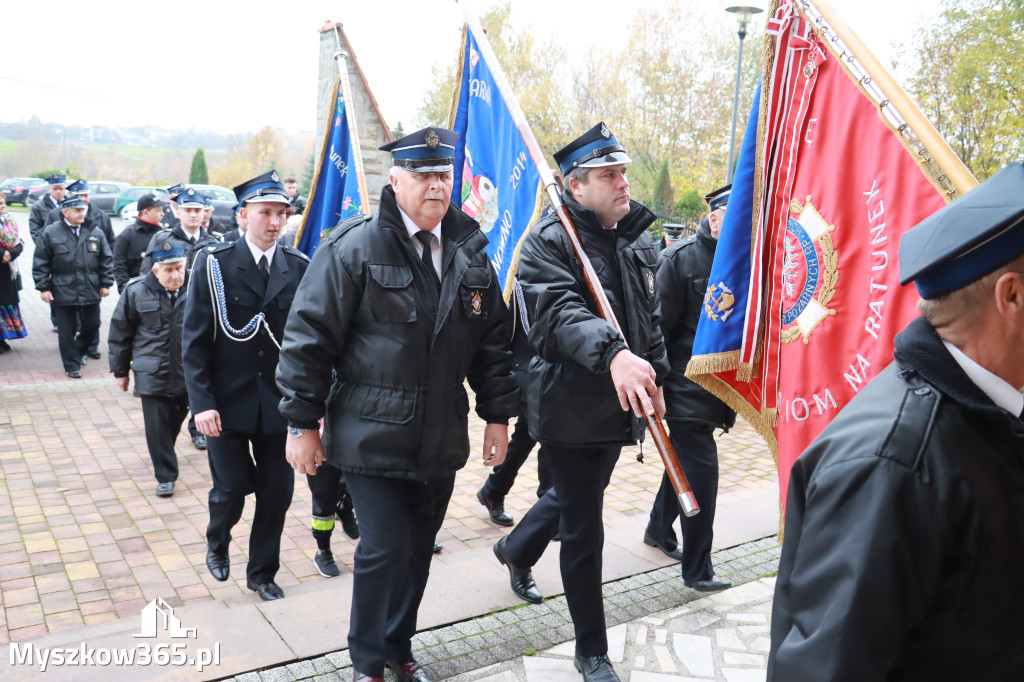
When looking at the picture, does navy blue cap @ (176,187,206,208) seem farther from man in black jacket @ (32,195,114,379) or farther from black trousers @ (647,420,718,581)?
black trousers @ (647,420,718,581)

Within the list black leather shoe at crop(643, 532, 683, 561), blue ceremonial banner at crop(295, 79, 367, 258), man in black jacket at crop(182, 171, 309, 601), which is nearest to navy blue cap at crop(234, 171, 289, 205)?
man in black jacket at crop(182, 171, 309, 601)

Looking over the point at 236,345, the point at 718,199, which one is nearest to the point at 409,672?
the point at 236,345

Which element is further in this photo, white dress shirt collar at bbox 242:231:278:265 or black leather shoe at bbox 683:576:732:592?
black leather shoe at bbox 683:576:732:592

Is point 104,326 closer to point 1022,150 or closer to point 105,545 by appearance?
point 105,545

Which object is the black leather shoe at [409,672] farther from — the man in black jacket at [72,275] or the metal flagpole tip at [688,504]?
the man in black jacket at [72,275]

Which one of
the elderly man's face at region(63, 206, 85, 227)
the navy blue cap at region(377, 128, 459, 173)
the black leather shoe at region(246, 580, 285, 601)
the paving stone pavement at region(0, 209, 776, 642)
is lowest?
the paving stone pavement at region(0, 209, 776, 642)

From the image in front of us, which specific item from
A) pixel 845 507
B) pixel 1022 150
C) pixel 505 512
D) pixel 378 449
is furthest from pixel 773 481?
pixel 1022 150

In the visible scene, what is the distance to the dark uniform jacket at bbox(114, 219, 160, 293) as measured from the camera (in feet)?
33.8

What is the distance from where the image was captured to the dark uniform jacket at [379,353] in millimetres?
3355

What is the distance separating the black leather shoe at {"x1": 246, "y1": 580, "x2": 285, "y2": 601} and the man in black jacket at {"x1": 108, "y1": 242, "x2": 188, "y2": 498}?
1.95 m

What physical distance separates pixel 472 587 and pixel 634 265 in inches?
76.8

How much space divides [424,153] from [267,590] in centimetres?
249

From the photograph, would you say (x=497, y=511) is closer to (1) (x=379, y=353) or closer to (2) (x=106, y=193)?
(1) (x=379, y=353)

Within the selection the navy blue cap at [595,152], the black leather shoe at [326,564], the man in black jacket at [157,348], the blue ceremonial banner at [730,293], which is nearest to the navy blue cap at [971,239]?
the blue ceremonial banner at [730,293]
